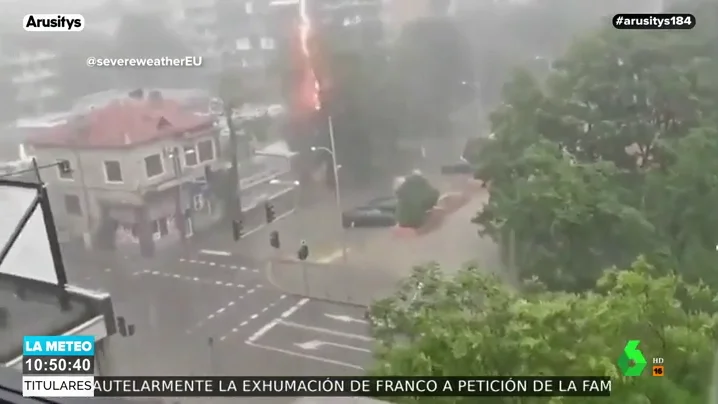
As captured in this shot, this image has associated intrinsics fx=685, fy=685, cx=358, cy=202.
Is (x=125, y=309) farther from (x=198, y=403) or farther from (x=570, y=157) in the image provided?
(x=570, y=157)

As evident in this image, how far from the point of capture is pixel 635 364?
107 cm

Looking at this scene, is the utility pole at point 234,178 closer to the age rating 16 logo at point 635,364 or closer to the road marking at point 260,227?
the road marking at point 260,227

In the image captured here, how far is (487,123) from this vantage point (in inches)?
43.6

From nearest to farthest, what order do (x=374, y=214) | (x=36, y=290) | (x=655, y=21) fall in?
1. (x=655, y=21)
2. (x=374, y=214)
3. (x=36, y=290)

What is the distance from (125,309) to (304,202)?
1.25 ft

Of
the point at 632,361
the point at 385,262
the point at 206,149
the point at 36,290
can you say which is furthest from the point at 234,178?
the point at 632,361

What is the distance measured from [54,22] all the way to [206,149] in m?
0.32

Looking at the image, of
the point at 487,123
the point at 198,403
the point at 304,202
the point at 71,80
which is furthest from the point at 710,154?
the point at 71,80

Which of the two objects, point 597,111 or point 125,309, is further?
point 125,309

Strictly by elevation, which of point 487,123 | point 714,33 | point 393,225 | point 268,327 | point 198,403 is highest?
point 714,33

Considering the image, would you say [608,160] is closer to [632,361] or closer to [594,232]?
[594,232]

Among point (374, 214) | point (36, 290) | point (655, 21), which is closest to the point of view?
point (655, 21)

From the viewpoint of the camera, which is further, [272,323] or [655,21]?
[272,323]

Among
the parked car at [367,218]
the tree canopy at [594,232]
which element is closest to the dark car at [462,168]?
the tree canopy at [594,232]
